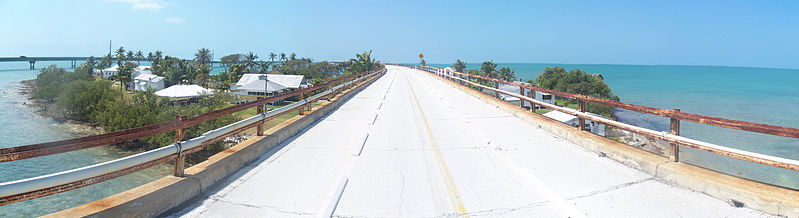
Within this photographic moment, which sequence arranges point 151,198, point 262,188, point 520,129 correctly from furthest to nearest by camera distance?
point 520,129
point 262,188
point 151,198

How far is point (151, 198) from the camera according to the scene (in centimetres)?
443

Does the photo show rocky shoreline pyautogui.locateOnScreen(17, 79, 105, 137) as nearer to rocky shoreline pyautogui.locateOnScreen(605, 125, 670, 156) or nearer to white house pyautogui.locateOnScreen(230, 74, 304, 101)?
white house pyautogui.locateOnScreen(230, 74, 304, 101)

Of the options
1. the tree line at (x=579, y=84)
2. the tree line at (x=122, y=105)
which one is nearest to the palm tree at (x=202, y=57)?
the tree line at (x=122, y=105)

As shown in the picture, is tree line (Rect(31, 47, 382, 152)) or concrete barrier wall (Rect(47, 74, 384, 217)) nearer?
concrete barrier wall (Rect(47, 74, 384, 217))

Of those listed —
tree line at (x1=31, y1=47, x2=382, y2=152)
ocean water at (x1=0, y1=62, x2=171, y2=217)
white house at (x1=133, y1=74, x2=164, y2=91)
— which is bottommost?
ocean water at (x1=0, y1=62, x2=171, y2=217)

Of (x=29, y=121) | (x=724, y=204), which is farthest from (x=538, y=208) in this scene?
Answer: (x=29, y=121)

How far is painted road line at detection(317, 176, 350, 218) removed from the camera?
15.1 feet

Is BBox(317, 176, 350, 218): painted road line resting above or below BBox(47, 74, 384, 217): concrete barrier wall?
below

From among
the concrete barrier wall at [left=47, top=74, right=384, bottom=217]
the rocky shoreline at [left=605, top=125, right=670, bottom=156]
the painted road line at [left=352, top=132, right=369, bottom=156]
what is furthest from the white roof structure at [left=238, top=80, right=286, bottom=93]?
the concrete barrier wall at [left=47, top=74, right=384, bottom=217]

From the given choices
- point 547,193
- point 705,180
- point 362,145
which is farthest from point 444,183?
point 705,180

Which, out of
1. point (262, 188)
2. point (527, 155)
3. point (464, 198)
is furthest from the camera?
point (527, 155)

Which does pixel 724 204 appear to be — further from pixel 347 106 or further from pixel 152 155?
pixel 347 106

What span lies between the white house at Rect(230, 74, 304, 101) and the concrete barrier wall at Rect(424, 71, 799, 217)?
55780 millimetres

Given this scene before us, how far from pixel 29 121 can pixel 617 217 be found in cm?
7270
